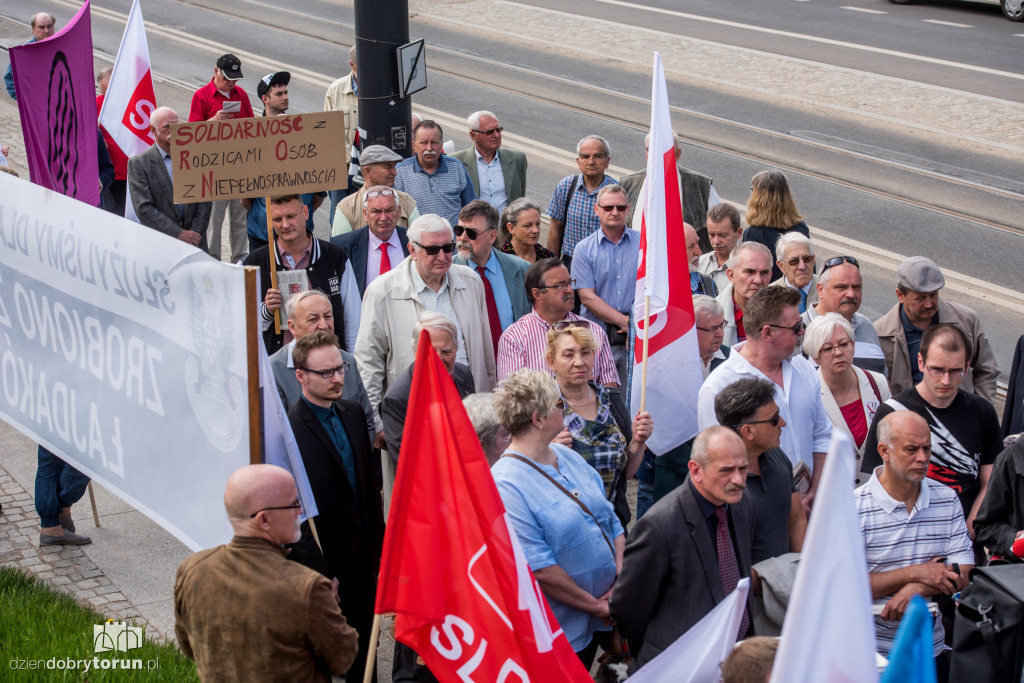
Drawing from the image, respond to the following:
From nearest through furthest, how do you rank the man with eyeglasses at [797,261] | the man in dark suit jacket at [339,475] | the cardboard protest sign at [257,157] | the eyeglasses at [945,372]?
the man in dark suit jacket at [339,475], the eyeglasses at [945,372], the cardboard protest sign at [257,157], the man with eyeglasses at [797,261]

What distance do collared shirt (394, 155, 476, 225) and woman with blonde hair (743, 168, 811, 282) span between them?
227 cm

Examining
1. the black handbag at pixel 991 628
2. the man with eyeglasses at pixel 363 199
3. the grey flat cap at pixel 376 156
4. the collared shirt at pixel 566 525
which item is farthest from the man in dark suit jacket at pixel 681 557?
the grey flat cap at pixel 376 156

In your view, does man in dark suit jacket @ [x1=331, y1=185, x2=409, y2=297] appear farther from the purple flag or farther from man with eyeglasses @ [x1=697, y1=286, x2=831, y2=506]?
man with eyeglasses @ [x1=697, y1=286, x2=831, y2=506]

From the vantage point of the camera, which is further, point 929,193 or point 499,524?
point 929,193

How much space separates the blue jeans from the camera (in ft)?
21.3

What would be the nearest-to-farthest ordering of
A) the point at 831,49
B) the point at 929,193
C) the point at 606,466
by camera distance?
the point at 606,466 < the point at 929,193 < the point at 831,49

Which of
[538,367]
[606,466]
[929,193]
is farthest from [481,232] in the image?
[929,193]

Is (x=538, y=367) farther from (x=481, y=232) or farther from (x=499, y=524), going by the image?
(x=499, y=524)

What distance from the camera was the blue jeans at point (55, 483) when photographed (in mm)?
6488

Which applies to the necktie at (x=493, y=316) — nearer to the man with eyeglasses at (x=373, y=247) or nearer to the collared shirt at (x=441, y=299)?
the collared shirt at (x=441, y=299)

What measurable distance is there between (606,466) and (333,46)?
17.4 metres

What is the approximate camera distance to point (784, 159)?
14938mm

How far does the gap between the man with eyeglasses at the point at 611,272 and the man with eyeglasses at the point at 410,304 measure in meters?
1.11

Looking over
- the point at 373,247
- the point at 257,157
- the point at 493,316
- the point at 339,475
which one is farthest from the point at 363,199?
the point at 339,475
